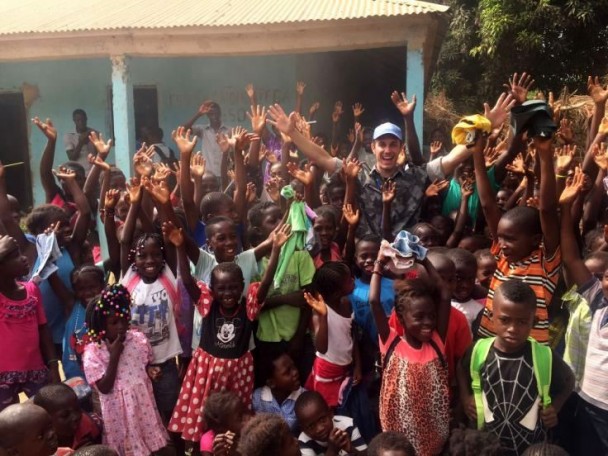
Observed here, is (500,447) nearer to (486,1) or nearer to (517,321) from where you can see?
(517,321)

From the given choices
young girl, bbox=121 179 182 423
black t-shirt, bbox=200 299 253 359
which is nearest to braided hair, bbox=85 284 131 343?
young girl, bbox=121 179 182 423

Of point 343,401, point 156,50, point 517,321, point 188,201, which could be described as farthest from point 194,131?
point 517,321

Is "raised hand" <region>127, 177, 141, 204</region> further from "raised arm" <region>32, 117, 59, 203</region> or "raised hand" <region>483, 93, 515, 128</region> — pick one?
"raised hand" <region>483, 93, 515, 128</region>

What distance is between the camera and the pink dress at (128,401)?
311 cm

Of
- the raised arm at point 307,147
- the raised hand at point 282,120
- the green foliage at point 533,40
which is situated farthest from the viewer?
the green foliage at point 533,40

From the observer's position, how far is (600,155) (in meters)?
3.42

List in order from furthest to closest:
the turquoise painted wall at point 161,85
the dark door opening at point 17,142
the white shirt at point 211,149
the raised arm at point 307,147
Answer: the dark door opening at point 17,142 < the turquoise painted wall at point 161,85 < the white shirt at point 211,149 < the raised arm at point 307,147

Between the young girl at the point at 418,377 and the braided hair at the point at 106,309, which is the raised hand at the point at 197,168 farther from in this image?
the young girl at the point at 418,377

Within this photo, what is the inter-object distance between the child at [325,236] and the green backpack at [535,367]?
47.9 inches

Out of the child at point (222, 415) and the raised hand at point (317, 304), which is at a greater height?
the raised hand at point (317, 304)

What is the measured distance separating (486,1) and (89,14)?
7.59 metres

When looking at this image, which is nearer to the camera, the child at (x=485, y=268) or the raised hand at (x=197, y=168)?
the child at (x=485, y=268)

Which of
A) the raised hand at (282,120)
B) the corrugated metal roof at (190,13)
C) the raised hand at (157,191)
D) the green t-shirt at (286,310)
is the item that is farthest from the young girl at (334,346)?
the corrugated metal roof at (190,13)

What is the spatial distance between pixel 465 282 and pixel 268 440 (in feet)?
4.32
